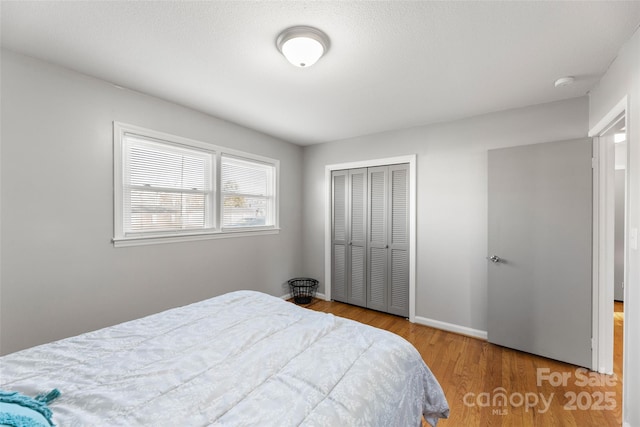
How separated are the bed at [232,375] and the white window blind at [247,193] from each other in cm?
183

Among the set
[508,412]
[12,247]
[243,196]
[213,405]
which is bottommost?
[508,412]

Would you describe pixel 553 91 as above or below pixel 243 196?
above

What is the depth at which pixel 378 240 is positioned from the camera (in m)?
3.59

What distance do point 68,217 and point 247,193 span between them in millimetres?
1785

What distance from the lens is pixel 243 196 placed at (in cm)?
345

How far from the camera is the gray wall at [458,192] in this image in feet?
8.66

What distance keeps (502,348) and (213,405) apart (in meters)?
2.88

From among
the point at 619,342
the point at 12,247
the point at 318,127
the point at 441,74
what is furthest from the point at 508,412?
the point at 12,247

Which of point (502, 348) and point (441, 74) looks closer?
point (441, 74)

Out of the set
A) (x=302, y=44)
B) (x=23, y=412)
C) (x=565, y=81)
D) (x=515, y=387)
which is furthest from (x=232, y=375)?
(x=565, y=81)

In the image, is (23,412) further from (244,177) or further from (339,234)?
(339,234)

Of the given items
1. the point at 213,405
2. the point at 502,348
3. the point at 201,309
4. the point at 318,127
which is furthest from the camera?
the point at 318,127

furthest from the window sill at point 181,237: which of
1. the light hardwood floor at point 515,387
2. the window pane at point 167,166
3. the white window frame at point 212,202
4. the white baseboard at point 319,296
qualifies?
the light hardwood floor at point 515,387

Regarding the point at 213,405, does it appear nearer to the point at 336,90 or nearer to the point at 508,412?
the point at 508,412
